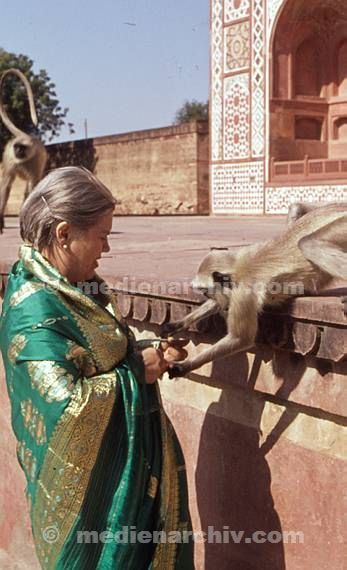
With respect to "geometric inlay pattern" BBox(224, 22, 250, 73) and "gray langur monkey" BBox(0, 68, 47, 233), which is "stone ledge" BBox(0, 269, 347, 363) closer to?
"gray langur monkey" BBox(0, 68, 47, 233)

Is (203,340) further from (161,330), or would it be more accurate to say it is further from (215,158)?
(215,158)

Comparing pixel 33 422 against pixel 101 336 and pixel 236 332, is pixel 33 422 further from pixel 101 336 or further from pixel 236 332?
pixel 236 332

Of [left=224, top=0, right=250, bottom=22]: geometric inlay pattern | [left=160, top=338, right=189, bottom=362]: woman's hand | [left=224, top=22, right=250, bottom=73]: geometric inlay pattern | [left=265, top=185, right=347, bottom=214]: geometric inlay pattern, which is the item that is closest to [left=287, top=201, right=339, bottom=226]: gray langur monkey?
[left=160, top=338, right=189, bottom=362]: woman's hand

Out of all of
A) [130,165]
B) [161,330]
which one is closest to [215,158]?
[130,165]

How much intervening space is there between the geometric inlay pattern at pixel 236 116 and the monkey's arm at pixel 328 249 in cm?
1304

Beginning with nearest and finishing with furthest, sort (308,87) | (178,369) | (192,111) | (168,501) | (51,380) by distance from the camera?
(51,380)
(168,501)
(178,369)
(308,87)
(192,111)

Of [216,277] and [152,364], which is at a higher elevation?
[216,277]

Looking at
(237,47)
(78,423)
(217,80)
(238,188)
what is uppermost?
(237,47)

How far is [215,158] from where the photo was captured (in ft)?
52.3

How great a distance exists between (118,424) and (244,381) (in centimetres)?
65

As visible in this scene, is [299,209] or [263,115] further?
[263,115]

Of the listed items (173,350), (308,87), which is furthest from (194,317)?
(308,87)

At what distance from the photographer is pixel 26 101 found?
24.3 metres

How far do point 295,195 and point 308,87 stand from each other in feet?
10.1
